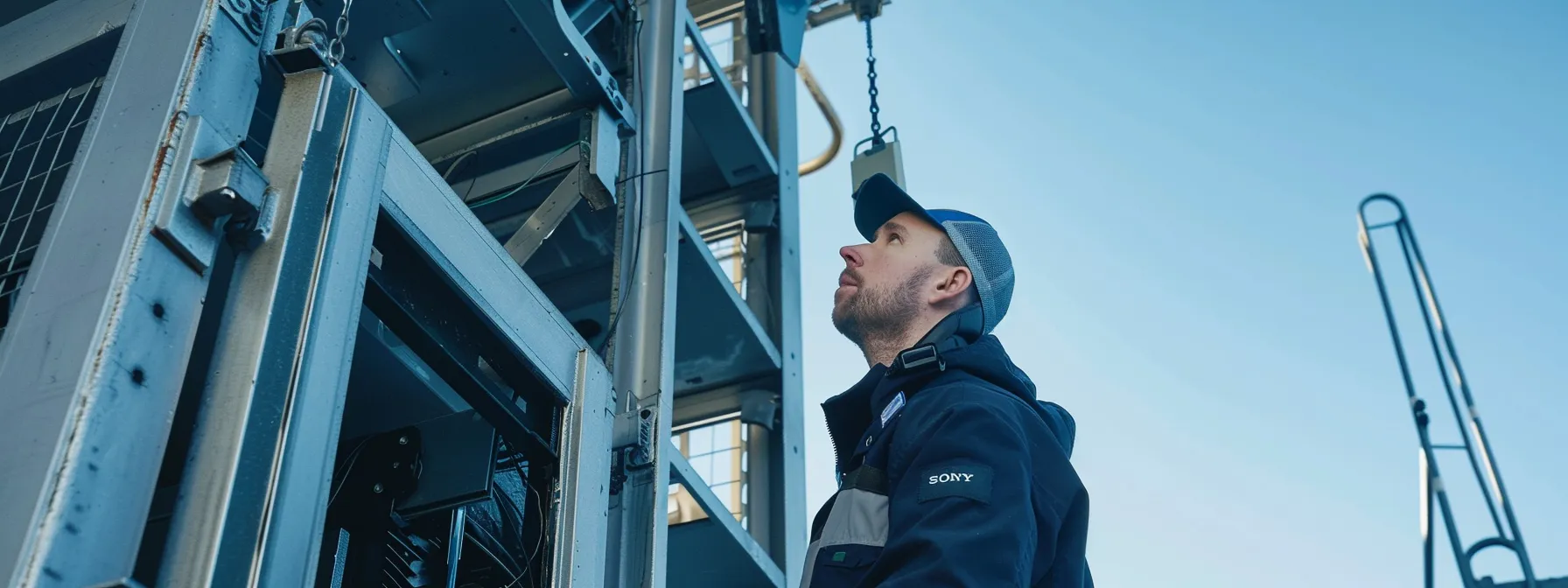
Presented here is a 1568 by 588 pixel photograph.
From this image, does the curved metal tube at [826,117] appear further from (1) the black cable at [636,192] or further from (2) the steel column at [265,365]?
(2) the steel column at [265,365]

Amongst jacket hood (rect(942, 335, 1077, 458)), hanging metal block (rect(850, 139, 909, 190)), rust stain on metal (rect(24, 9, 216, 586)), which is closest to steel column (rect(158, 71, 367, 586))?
rust stain on metal (rect(24, 9, 216, 586))

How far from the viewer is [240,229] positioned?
1.69 metres

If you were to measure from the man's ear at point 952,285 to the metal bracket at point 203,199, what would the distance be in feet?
4.04

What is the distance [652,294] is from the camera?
3.12 meters

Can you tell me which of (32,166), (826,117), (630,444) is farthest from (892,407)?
(826,117)

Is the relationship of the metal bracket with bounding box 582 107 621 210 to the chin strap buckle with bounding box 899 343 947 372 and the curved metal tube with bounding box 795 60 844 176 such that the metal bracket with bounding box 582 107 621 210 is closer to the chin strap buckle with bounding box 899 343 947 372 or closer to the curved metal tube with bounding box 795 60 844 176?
the chin strap buckle with bounding box 899 343 947 372

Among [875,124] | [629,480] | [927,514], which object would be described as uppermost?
[875,124]

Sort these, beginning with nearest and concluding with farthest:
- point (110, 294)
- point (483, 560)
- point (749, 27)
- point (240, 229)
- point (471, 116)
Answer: point (110, 294) → point (240, 229) → point (483, 560) → point (471, 116) → point (749, 27)

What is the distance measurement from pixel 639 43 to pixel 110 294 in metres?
2.17

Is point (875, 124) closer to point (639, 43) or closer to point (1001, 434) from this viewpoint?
point (639, 43)

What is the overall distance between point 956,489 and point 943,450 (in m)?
0.09

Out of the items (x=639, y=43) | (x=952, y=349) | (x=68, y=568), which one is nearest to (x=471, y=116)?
(x=639, y=43)

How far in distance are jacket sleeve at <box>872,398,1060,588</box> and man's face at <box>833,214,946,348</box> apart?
22.6 inches

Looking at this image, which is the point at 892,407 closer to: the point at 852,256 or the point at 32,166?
the point at 852,256
